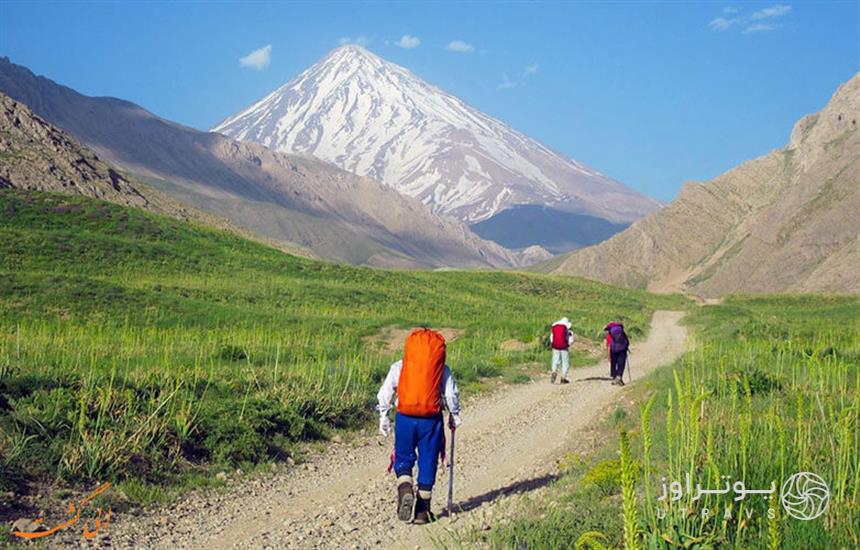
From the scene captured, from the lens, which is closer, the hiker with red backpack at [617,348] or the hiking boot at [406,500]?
the hiking boot at [406,500]

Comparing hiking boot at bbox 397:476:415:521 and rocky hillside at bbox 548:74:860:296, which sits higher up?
rocky hillside at bbox 548:74:860:296

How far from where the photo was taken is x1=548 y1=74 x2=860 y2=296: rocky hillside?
86062 mm

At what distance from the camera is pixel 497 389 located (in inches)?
681

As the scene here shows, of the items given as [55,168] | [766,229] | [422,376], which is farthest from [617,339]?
[766,229]

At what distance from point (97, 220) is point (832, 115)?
96289mm

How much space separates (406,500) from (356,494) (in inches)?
59.4

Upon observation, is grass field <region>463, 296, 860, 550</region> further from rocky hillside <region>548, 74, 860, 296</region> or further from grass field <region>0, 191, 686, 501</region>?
rocky hillside <region>548, 74, 860, 296</region>

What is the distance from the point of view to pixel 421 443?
7.59 m

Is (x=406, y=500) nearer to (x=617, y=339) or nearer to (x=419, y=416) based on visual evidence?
(x=419, y=416)

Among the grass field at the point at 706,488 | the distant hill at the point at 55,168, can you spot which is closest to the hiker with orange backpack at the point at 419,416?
the grass field at the point at 706,488

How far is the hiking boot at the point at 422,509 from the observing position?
7570 millimetres

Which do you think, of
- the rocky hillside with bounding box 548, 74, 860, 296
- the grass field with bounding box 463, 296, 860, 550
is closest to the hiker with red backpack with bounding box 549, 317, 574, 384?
the grass field with bounding box 463, 296, 860, 550

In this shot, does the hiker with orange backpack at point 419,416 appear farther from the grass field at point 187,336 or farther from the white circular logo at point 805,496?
the white circular logo at point 805,496

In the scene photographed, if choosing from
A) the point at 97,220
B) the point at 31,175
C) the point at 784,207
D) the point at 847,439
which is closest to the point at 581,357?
the point at 847,439
